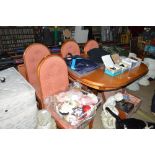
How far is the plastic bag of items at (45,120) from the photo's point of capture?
1833mm

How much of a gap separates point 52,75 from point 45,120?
1.65 ft

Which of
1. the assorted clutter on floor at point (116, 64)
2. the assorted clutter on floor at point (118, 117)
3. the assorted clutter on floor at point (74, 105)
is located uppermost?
the assorted clutter on floor at point (116, 64)

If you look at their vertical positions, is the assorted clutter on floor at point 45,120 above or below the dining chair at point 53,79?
below

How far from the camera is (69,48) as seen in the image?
2.55 metres

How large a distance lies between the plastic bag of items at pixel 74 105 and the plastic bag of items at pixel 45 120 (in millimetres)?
121

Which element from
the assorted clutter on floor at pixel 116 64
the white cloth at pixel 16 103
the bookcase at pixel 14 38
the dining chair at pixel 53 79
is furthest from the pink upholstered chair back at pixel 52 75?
the bookcase at pixel 14 38

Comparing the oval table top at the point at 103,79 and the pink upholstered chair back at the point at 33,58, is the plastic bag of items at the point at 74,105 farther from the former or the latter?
the pink upholstered chair back at the point at 33,58

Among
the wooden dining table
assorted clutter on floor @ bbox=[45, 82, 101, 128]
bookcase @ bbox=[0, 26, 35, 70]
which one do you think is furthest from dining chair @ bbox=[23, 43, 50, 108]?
bookcase @ bbox=[0, 26, 35, 70]

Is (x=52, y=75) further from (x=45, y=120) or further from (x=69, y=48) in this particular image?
(x=69, y=48)

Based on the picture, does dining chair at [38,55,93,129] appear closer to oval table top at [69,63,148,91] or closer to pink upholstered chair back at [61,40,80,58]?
oval table top at [69,63,148,91]

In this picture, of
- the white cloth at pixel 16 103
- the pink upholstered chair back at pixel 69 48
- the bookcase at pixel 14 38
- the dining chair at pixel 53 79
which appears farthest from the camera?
the bookcase at pixel 14 38
